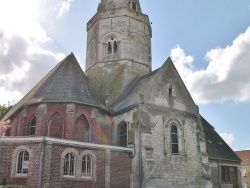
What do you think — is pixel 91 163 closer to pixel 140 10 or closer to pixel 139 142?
pixel 139 142

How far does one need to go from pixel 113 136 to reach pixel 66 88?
5470 millimetres

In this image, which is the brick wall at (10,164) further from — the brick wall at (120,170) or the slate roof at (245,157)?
the slate roof at (245,157)

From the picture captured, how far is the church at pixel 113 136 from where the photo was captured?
19.1 meters

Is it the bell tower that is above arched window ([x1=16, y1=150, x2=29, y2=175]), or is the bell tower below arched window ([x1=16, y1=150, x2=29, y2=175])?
above

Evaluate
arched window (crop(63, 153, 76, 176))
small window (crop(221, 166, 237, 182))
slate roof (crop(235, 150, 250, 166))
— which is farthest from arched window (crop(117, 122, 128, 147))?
slate roof (crop(235, 150, 250, 166))

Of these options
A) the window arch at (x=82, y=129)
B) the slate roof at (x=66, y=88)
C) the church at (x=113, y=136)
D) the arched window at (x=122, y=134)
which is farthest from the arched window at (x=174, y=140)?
the window arch at (x=82, y=129)

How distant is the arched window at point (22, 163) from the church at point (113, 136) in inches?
2.3

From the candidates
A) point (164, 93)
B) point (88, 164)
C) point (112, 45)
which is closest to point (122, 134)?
point (164, 93)

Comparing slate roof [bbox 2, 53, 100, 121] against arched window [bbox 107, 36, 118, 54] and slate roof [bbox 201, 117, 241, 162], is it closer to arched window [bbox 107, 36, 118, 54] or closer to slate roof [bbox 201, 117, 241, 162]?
arched window [bbox 107, 36, 118, 54]

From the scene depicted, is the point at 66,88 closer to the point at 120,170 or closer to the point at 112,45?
the point at 120,170

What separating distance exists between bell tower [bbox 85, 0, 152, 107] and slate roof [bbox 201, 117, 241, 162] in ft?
30.5

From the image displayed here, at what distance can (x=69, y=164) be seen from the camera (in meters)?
19.7

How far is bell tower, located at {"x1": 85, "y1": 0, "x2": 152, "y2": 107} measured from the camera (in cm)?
3064

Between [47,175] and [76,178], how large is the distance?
6.54 feet
